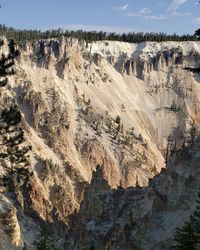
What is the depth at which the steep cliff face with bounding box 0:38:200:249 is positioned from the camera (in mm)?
119375

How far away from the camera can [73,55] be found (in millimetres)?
169500

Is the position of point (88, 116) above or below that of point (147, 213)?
below

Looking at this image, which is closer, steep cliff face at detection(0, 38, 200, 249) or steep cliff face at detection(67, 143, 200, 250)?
steep cliff face at detection(67, 143, 200, 250)

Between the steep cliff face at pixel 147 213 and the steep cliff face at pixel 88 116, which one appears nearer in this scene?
the steep cliff face at pixel 147 213

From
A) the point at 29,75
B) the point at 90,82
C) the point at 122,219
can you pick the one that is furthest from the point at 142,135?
the point at 122,219

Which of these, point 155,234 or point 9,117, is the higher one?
point 9,117

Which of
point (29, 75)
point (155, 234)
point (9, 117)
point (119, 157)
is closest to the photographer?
point (9, 117)

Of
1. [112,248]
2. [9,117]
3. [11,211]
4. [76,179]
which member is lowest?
[76,179]

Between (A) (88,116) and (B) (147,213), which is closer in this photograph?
(B) (147,213)

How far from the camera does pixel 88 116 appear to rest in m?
152

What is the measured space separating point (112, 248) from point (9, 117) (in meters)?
24.0

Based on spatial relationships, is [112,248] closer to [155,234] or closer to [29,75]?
[155,234]

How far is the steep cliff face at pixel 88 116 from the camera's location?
119 metres

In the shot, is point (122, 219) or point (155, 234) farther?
point (122, 219)
